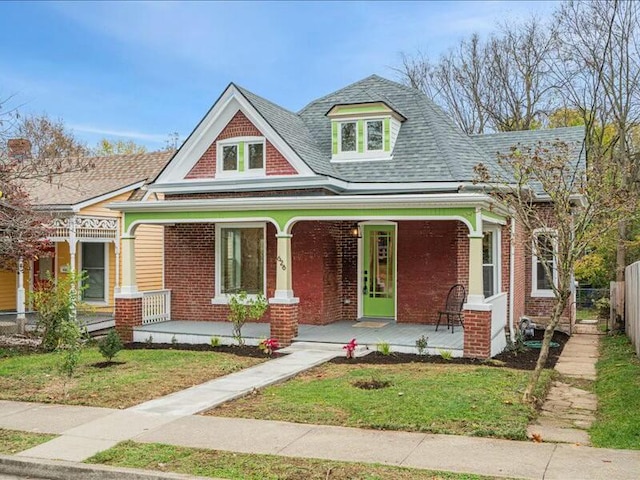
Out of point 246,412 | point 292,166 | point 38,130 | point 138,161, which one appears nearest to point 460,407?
point 246,412

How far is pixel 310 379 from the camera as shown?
10.3m

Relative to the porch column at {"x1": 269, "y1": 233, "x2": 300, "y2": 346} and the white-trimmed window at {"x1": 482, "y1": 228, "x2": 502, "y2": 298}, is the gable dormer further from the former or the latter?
the porch column at {"x1": 269, "y1": 233, "x2": 300, "y2": 346}

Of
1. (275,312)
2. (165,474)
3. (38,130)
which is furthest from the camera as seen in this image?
(38,130)

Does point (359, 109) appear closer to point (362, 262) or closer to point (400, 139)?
point (400, 139)

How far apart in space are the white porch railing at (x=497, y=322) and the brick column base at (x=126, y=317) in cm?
773

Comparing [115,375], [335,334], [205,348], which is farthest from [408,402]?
[205,348]

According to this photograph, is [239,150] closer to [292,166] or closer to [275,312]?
[292,166]

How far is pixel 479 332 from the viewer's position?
11.8 metres

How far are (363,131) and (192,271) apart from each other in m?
5.60

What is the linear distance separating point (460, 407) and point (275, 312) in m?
5.89

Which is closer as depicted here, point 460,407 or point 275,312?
point 460,407

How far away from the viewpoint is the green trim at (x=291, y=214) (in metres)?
12.1

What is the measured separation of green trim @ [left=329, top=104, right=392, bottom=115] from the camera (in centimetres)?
1628

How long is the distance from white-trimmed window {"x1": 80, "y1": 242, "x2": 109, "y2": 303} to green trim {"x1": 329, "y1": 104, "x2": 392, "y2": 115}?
820 cm
